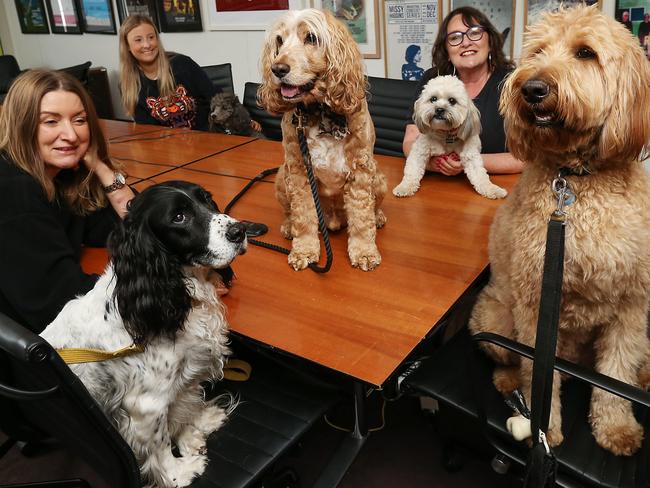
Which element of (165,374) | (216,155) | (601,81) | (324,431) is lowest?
(324,431)

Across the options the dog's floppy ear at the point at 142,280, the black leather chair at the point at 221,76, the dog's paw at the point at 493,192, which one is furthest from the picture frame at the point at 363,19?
the dog's floppy ear at the point at 142,280

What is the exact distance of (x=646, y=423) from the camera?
4.08ft

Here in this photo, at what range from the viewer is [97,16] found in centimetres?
598

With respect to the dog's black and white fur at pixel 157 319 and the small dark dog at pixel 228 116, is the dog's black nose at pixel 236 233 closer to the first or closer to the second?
the dog's black and white fur at pixel 157 319

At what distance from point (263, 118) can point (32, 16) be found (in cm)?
496

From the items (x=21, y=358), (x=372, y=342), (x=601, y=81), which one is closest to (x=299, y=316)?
(x=372, y=342)

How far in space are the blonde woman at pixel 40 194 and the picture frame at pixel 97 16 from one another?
495cm

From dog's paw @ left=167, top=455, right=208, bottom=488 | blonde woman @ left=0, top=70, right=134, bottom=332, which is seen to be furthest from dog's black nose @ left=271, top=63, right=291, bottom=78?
dog's paw @ left=167, top=455, right=208, bottom=488

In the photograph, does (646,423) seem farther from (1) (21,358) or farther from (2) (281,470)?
(1) (21,358)

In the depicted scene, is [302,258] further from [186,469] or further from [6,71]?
[6,71]

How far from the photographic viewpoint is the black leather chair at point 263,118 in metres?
3.76

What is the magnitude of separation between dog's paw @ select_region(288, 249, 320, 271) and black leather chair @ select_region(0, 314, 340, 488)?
29cm

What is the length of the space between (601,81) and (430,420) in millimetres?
1480

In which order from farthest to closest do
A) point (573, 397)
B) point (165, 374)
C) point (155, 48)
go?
point (155, 48), point (573, 397), point (165, 374)
